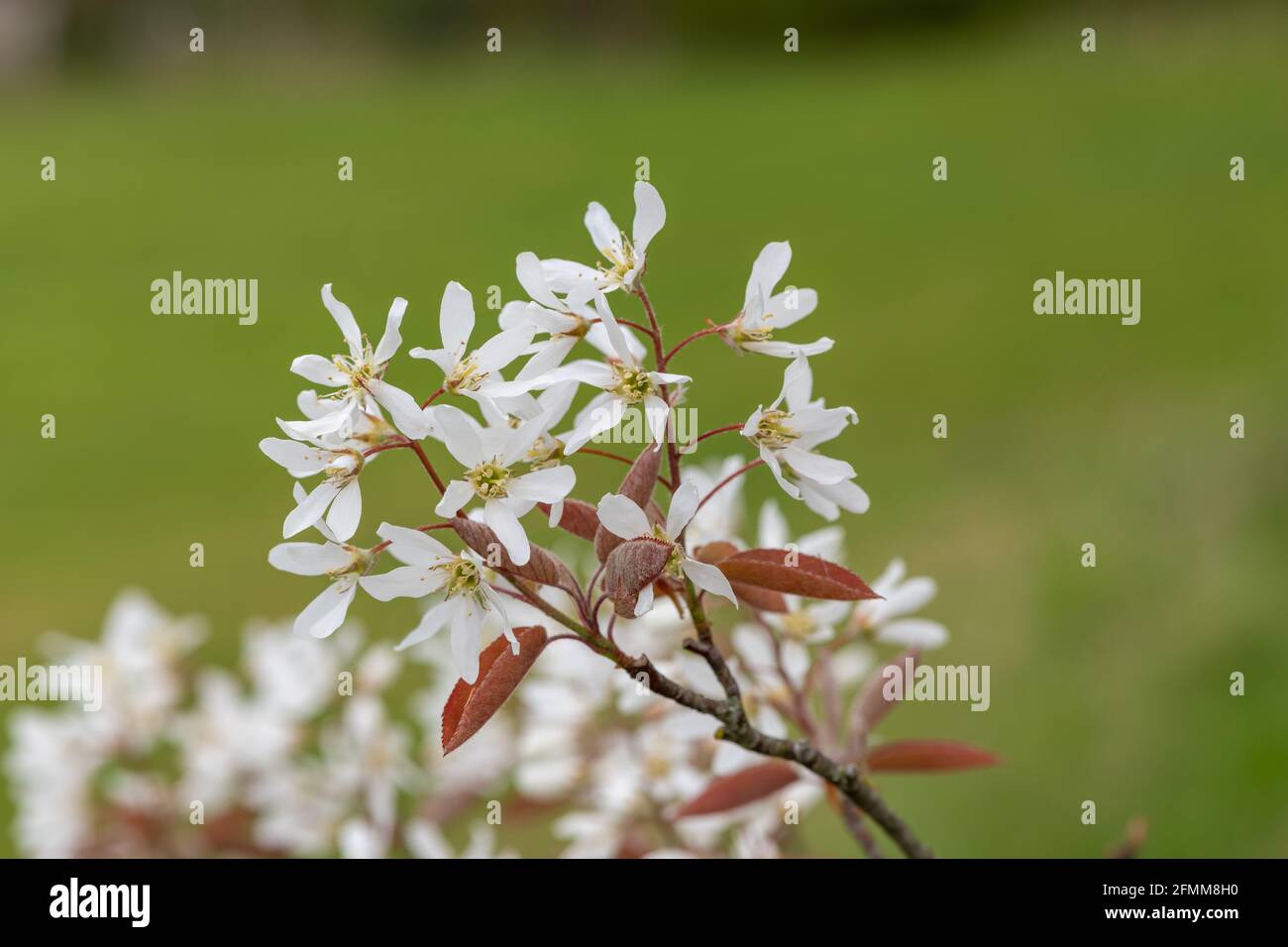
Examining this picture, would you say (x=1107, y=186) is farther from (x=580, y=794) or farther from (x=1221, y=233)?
(x=580, y=794)

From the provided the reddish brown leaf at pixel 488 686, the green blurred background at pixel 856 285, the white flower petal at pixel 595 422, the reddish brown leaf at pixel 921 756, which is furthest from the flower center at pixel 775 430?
the green blurred background at pixel 856 285

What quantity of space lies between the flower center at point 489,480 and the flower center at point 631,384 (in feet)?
0.34

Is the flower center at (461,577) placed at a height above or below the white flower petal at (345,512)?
below

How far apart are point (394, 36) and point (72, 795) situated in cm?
1351

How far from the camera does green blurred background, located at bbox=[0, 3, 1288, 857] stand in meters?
3.37

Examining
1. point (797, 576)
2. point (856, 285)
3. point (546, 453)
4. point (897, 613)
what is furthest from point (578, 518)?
point (856, 285)

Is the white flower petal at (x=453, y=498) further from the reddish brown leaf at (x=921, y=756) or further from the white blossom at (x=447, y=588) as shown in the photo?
the reddish brown leaf at (x=921, y=756)

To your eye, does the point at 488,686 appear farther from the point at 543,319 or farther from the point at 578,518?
the point at 543,319

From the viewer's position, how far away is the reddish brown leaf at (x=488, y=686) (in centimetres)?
90

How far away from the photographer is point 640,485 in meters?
0.92

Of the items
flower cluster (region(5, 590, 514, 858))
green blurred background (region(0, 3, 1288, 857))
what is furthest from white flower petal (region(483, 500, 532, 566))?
green blurred background (region(0, 3, 1288, 857))

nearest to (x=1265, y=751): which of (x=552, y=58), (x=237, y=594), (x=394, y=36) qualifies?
(x=237, y=594)
